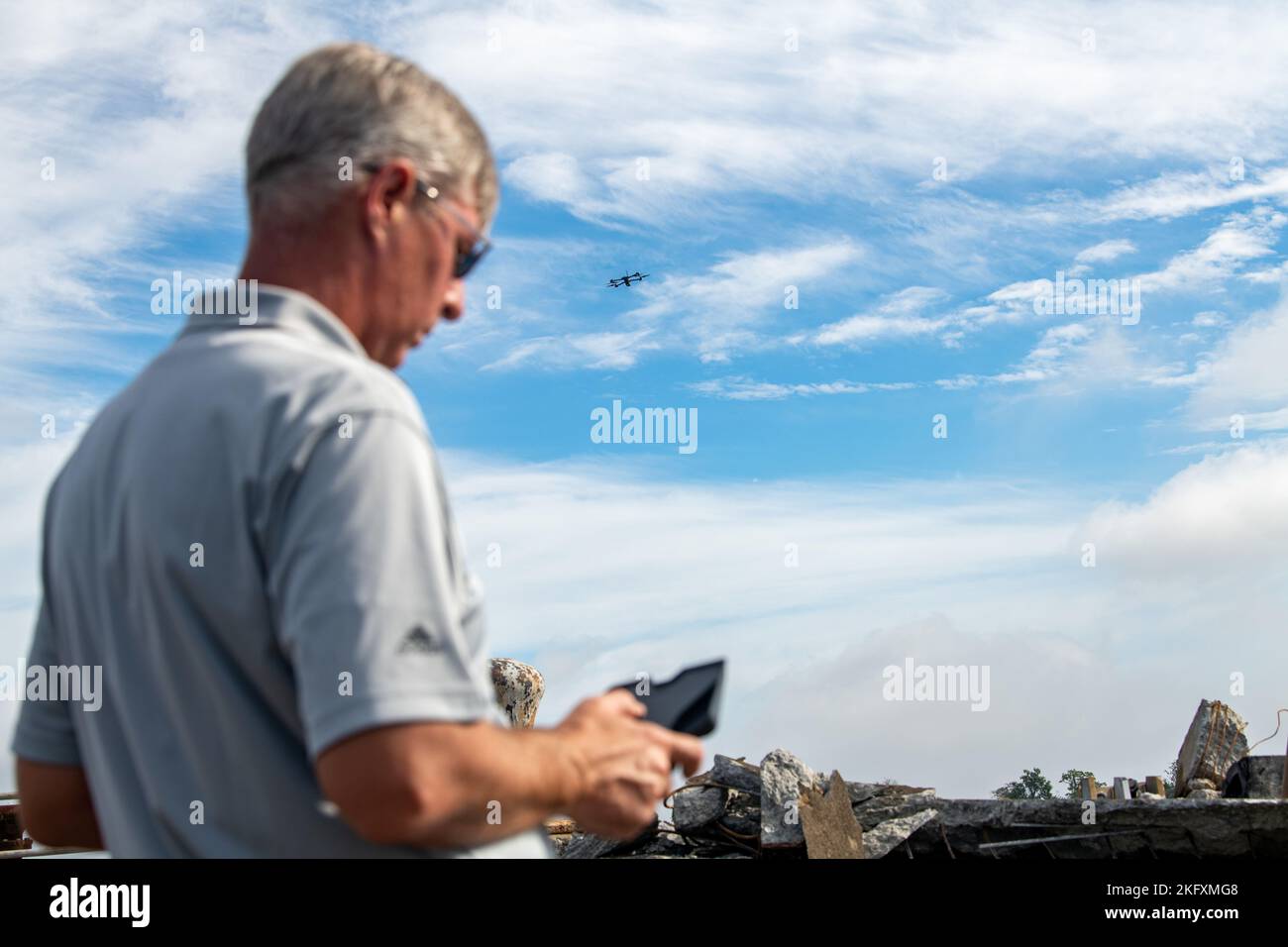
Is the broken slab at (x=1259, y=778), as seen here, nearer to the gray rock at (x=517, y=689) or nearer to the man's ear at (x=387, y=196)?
the gray rock at (x=517, y=689)

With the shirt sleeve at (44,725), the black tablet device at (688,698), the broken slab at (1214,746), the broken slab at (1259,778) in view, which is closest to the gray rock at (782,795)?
the broken slab at (1259,778)

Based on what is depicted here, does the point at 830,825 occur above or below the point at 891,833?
above

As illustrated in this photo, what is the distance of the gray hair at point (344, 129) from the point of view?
2006 millimetres

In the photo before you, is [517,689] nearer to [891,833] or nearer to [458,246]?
[891,833]

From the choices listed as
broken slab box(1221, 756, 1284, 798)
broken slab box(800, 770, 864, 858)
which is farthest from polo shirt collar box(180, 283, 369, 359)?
broken slab box(1221, 756, 1284, 798)

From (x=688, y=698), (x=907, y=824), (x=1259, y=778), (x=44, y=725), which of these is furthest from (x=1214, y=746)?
(x=44, y=725)

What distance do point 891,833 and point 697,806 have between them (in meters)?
1.65

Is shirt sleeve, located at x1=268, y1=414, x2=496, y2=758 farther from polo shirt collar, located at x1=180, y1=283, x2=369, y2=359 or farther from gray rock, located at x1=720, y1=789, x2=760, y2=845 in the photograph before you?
gray rock, located at x1=720, y1=789, x2=760, y2=845

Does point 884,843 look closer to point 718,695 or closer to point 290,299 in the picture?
point 718,695

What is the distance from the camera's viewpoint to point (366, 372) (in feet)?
5.98

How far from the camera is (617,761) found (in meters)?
1.92

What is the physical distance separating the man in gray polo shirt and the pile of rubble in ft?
23.3
